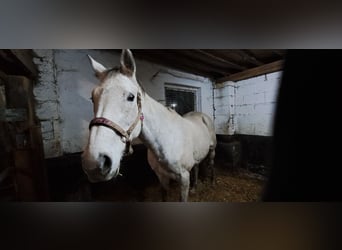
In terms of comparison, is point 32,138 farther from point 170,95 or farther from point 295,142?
point 295,142

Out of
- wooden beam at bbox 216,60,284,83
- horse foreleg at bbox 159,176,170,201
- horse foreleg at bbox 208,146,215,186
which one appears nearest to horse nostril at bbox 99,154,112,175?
horse foreleg at bbox 159,176,170,201

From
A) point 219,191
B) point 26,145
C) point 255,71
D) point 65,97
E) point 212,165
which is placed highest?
point 255,71

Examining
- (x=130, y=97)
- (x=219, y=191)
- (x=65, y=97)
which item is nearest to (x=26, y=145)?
(x=65, y=97)

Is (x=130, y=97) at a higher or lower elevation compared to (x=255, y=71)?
lower

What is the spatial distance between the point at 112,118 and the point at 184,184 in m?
0.50

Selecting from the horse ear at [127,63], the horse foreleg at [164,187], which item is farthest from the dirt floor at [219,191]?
the horse ear at [127,63]

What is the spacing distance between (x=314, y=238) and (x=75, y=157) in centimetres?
129

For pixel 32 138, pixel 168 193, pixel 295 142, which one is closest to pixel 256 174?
pixel 295 142

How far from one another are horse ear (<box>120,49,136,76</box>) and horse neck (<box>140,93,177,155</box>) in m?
0.14

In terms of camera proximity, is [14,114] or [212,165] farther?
[212,165]

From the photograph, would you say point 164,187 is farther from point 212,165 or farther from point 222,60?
point 222,60

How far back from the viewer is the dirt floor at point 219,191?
3.90 feet

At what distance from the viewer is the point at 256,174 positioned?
1.18 meters

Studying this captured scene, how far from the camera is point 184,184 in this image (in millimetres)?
1241
